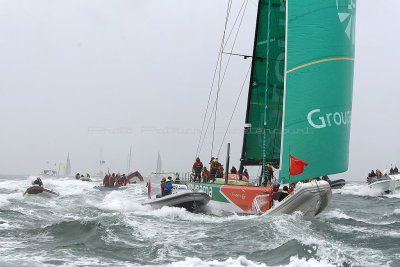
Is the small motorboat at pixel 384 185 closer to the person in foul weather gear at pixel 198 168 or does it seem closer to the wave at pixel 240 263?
the person in foul weather gear at pixel 198 168

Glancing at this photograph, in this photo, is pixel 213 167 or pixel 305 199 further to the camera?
pixel 213 167

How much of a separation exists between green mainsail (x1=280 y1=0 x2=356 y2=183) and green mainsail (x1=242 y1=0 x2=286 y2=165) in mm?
4328

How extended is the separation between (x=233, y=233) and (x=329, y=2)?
293 inches

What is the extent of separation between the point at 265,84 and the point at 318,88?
4.97m

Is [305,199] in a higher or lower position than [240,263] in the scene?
higher

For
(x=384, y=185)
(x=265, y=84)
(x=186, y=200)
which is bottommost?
(x=186, y=200)

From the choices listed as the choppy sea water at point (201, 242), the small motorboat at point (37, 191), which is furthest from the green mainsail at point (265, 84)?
the small motorboat at point (37, 191)

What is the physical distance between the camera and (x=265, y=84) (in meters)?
17.6

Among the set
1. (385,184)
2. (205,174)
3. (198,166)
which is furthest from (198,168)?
(385,184)

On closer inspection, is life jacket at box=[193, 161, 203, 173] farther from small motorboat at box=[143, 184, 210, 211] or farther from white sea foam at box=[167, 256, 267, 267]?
white sea foam at box=[167, 256, 267, 267]

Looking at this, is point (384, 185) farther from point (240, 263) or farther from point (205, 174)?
point (240, 263)

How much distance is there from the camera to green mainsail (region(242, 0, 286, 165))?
17.5 meters

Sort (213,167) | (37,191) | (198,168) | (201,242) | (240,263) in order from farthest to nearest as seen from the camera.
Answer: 1. (37,191)
2. (198,168)
3. (213,167)
4. (201,242)
5. (240,263)

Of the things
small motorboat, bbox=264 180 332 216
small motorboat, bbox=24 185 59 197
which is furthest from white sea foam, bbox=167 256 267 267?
small motorboat, bbox=24 185 59 197
